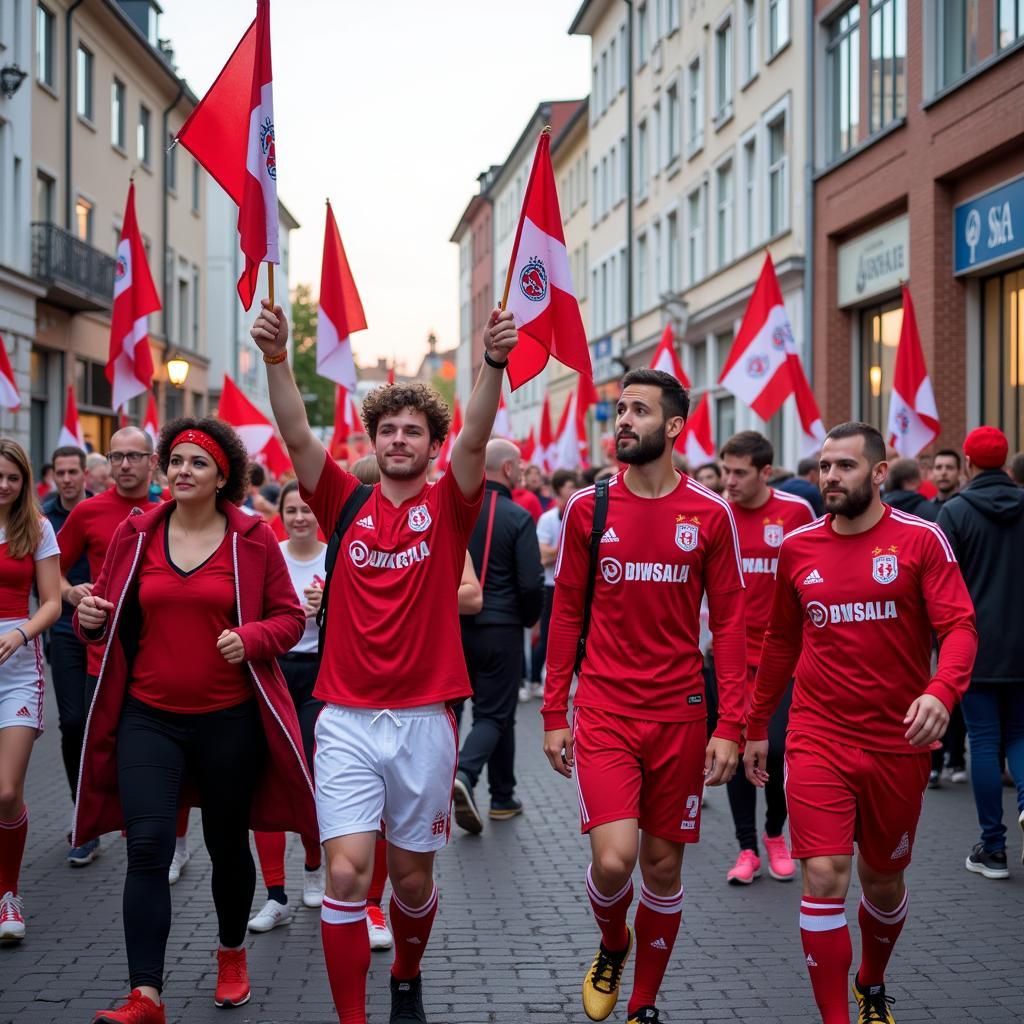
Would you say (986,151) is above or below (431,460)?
above

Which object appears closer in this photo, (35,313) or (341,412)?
(341,412)

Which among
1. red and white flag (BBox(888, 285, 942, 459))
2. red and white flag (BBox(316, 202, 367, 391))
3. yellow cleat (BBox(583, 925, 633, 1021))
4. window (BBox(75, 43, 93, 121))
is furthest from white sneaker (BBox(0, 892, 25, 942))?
window (BBox(75, 43, 93, 121))

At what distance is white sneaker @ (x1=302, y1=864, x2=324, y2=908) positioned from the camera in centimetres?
673

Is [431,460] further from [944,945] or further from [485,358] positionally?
[944,945]

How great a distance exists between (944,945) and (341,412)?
43.7ft

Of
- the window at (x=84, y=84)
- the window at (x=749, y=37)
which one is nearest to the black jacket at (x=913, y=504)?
the window at (x=749, y=37)

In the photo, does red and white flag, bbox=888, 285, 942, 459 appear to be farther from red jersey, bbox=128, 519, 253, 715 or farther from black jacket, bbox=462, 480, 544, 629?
red jersey, bbox=128, 519, 253, 715

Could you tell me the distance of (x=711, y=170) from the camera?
1262 inches

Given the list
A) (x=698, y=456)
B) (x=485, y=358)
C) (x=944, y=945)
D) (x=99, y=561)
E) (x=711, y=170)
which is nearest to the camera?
(x=485, y=358)

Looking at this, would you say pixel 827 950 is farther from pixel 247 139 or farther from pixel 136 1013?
pixel 247 139

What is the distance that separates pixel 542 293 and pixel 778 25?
76.0ft

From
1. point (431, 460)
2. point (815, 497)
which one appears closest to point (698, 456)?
point (815, 497)

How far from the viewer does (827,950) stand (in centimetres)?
462

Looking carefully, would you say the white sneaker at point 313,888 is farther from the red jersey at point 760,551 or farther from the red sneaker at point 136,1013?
the red jersey at point 760,551
